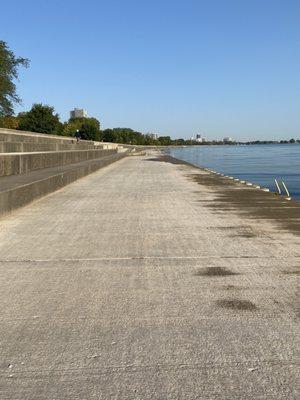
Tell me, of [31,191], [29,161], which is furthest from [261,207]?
[29,161]

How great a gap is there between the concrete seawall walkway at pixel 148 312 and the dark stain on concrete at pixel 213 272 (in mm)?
12

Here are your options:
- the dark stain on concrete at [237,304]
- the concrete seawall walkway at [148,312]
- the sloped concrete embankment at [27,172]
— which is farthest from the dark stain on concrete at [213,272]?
the sloped concrete embankment at [27,172]

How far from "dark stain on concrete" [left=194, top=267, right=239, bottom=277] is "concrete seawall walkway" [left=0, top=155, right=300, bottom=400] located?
12mm

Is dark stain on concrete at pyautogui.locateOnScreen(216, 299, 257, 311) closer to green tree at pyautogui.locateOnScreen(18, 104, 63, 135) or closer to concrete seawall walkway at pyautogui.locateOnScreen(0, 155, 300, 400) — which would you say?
concrete seawall walkway at pyautogui.locateOnScreen(0, 155, 300, 400)

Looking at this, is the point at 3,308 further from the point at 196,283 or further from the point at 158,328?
the point at 196,283

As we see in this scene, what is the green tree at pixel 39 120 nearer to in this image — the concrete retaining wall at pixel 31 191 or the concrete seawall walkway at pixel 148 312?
the concrete retaining wall at pixel 31 191

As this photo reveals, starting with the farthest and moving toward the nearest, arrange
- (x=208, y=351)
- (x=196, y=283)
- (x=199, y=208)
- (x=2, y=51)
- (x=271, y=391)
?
(x=2, y=51), (x=199, y=208), (x=196, y=283), (x=208, y=351), (x=271, y=391)

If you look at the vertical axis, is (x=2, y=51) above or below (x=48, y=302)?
above

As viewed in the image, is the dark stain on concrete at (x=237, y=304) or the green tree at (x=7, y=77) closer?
the dark stain on concrete at (x=237, y=304)

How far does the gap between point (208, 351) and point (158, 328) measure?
2.05ft

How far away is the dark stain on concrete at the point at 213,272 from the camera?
625 centimetres

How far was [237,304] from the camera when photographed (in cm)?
514

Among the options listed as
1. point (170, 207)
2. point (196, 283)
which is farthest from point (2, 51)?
point (196, 283)

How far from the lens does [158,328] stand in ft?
14.7
